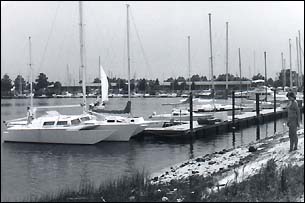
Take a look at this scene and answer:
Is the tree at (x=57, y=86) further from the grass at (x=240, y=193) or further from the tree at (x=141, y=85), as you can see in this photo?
the grass at (x=240, y=193)

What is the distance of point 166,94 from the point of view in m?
168

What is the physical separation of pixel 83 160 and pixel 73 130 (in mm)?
7046

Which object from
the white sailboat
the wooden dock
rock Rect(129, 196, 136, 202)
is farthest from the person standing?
the white sailboat

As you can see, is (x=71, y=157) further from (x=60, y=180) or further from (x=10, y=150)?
(x=60, y=180)

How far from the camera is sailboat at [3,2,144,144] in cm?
3359

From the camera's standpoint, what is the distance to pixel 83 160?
26.9 metres

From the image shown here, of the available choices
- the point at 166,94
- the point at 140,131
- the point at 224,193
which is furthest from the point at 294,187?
the point at 166,94

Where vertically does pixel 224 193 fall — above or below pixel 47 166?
above

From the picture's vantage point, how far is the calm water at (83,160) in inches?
780

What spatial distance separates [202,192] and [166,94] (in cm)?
15838

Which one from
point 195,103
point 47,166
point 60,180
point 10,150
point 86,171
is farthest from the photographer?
point 195,103

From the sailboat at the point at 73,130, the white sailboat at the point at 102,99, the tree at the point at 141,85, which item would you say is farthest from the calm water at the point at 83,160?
the tree at the point at 141,85

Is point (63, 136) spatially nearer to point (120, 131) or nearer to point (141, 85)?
point (120, 131)

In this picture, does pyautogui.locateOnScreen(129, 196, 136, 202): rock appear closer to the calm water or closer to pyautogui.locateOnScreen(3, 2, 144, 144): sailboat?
the calm water
